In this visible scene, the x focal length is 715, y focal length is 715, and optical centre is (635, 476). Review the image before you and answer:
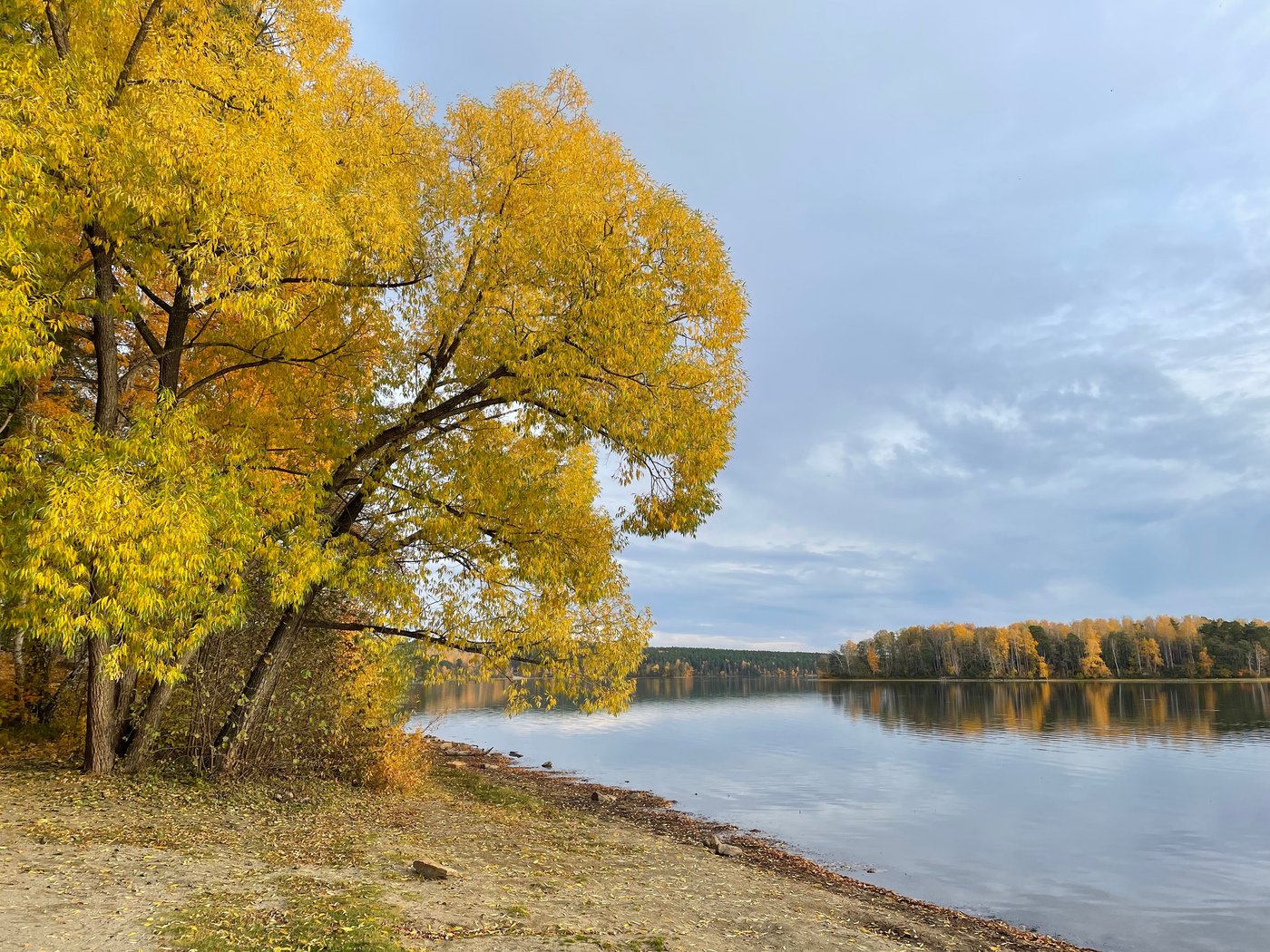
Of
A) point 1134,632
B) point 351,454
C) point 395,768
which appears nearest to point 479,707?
point 395,768

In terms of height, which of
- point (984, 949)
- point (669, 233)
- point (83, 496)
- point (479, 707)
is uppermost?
point (669, 233)

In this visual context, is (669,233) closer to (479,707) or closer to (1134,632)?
(479,707)

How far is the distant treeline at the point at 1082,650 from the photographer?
419 ft

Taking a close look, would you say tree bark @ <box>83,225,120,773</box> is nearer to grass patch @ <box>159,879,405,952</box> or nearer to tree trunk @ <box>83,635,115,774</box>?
tree trunk @ <box>83,635,115,774</box>

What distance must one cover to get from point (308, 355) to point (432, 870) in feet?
30.1

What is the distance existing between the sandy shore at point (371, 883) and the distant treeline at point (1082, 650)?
147 meters

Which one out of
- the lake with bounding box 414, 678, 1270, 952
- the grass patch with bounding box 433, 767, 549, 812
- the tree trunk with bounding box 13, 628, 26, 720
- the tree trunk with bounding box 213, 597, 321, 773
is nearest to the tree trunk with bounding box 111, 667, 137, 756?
the tree trunk with bounding box 213, 597, 321, 773

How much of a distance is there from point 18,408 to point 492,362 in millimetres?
7553

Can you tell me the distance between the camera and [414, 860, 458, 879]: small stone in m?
9.55

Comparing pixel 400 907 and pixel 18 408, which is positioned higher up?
pixel 18 408

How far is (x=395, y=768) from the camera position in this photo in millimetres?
17109

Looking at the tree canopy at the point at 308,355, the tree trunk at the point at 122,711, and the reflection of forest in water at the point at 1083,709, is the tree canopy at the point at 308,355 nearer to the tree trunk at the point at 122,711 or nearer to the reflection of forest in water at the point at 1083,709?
the tree trunk at the point at 122,711

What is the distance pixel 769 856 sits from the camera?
17.2 metres

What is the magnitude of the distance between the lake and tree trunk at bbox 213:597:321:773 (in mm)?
5839
